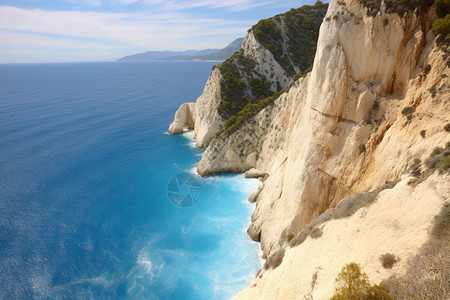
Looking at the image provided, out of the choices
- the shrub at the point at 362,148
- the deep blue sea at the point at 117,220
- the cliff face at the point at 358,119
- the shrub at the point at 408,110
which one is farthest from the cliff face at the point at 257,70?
the shrub at the point at 408,110

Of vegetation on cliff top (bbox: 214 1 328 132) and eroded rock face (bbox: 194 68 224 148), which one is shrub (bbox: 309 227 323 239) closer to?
vegetation on cliff top (bbox: 214 1 328 132)

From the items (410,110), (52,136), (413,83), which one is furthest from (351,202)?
(52,136)

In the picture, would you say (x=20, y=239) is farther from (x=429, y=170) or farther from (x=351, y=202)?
(x=429, y=170)

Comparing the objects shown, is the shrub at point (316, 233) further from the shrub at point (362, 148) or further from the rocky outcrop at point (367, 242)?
the shrub at point (362, 148)

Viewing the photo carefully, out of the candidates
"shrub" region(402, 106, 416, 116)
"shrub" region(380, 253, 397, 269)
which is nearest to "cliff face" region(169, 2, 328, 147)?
"shrub" region(402, 106, 416, 116)

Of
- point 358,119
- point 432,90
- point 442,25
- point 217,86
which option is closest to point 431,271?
point 432,90

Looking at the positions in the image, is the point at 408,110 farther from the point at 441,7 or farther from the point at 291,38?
the point at 291,38
